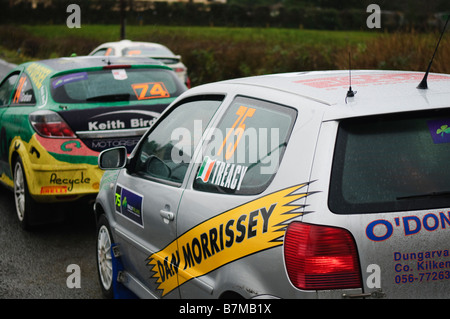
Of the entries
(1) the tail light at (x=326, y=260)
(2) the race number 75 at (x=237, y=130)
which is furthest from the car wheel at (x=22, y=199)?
(1) the tail light at (x=326, y=260)

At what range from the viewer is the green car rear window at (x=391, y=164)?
117 inches

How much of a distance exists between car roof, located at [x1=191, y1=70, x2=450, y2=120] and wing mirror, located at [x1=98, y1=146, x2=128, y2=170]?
939 millimetres

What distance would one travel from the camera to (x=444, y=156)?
10.1 ft

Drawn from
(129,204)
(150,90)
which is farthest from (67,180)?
(129,204)

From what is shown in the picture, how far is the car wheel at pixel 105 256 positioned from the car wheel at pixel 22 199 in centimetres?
192

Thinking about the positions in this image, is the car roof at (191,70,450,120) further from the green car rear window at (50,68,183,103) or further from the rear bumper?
the green car rear window at (50,68,183,103)

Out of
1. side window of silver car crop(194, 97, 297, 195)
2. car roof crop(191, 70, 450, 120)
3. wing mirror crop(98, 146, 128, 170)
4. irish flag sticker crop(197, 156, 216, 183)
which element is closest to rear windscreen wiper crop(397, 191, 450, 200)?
car roof crop(191, 70, 450, 120)

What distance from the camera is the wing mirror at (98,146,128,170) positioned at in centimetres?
486

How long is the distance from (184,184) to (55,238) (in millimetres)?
3545

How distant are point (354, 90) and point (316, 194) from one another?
71 centimetres

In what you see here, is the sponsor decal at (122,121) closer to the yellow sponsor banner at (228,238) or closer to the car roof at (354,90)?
the car roof at (354,90)

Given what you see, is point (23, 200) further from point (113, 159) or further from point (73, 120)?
point (113, 159)

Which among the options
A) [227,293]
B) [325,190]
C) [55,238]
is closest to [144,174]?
[227,293]

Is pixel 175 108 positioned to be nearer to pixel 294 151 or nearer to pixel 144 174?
pixel 144 174
